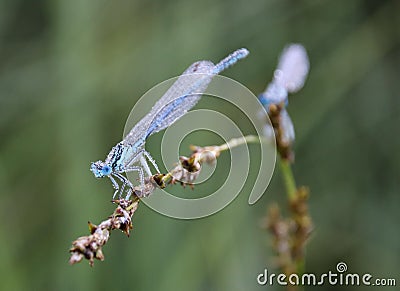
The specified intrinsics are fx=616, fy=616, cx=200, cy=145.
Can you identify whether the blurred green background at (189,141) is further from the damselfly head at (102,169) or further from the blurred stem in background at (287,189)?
the damselfly head at (102,169)

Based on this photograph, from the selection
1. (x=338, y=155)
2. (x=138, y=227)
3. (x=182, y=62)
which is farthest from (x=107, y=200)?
(x=338, y=155)

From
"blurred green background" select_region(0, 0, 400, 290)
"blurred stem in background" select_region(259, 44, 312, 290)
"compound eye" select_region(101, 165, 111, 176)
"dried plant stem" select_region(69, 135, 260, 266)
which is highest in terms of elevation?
"blurred green background" select_region(0, 0, 400, 290)

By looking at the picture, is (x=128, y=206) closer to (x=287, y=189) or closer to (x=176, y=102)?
(x=176, y=102)

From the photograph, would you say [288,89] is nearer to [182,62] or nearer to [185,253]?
[185,253]

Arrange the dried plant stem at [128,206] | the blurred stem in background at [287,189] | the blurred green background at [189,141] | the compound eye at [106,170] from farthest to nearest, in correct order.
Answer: the blurred green background at [189,141] → the blurred stem in background at [287,189] → the compound eye at [106,170] → the dried plant stem at [128,206]

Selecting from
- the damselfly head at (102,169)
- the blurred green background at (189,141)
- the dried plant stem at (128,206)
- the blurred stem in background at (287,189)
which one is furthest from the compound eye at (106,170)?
the blurred green background at (189,141)

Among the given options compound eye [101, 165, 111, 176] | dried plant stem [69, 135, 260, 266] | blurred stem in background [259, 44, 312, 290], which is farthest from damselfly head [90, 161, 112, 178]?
blurred stem in background [259, 44, 312, 290]

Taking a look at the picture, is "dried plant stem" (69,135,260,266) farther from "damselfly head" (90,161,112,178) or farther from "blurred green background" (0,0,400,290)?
"blurred green background" (0,0,400,290)

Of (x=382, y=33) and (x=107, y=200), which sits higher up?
(x=382, y=33)
